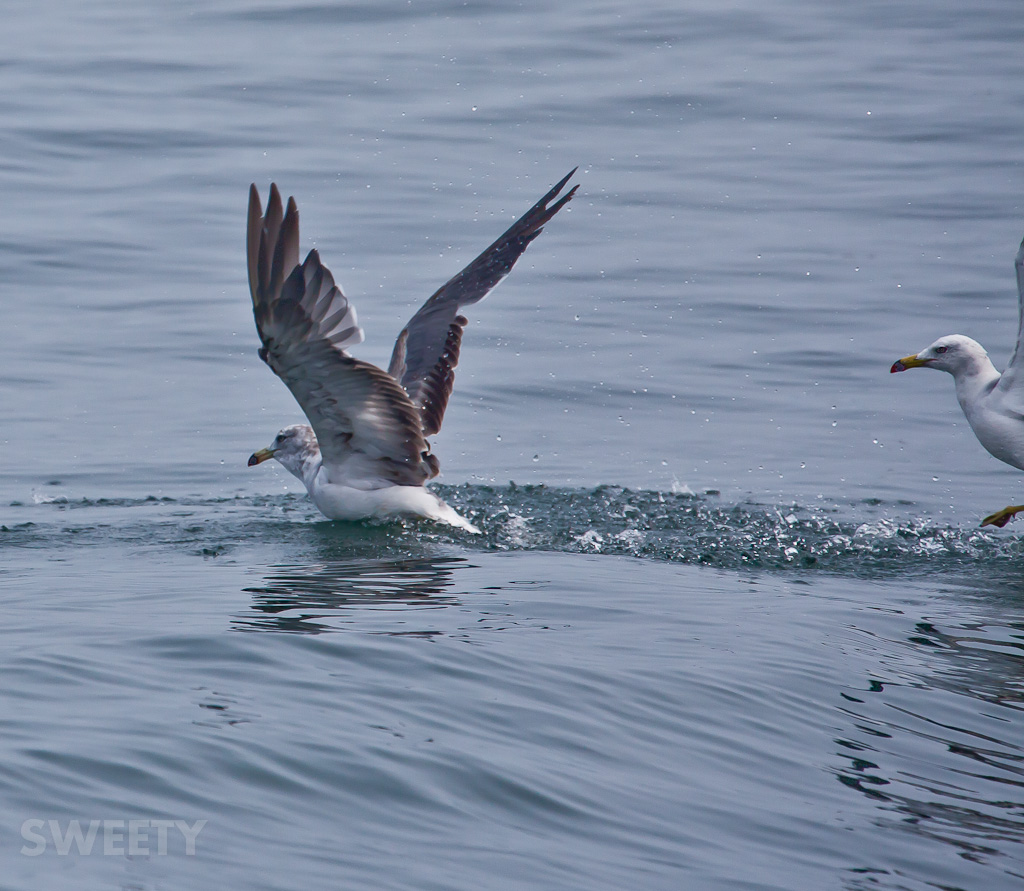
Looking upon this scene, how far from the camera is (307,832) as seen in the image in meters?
4.48

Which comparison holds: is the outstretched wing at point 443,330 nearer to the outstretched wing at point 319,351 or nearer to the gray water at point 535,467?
the outstretched wing at point 319,351

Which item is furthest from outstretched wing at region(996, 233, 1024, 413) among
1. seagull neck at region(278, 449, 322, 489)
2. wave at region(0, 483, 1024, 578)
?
seagull neck at region(278, 449, 322, 489)

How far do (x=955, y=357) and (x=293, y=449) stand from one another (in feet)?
14.0

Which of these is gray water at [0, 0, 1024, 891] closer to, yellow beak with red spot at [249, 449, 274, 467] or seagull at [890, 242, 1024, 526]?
yellow beak with red spot at [249, 449, 274, 467]

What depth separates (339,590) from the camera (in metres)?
7.63

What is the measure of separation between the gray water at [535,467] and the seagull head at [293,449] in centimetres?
34

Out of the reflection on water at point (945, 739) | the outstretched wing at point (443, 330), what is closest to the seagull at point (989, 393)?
the reflection on water at point (945, 739)

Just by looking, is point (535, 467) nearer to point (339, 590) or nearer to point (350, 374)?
point (350, 374)

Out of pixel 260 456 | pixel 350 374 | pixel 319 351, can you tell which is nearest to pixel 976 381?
pixel 350 374

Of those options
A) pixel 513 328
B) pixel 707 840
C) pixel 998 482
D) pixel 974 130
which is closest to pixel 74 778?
pixel 707 840

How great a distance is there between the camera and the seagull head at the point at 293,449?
10.1 meters

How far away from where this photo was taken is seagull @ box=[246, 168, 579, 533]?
8031 mm

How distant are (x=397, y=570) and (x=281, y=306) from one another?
1520mm

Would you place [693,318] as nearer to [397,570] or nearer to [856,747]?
[397,570]
